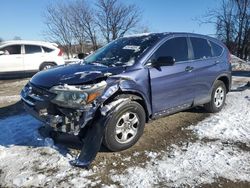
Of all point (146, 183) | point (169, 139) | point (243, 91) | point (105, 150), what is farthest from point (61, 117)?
point (243, 91)

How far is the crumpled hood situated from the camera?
4.10m

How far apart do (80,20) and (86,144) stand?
32537 mm

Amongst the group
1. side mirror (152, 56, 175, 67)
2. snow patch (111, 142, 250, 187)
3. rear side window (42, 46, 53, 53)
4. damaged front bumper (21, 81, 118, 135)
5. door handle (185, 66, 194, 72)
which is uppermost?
rear side window (42, 46, 53, 53)

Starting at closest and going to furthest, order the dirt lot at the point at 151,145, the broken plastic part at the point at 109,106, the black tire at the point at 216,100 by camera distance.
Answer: the dirt lot at the point at 151,145, the broken plastic part at the point at 109,106, the black tire at the point at 216,100

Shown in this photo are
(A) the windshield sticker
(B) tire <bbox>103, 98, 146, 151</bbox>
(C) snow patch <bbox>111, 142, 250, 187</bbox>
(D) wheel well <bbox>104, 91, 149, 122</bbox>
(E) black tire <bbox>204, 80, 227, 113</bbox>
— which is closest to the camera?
(C) snow patch <bbox>111, 142, 250, 187</bbox>

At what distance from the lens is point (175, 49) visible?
5.32 metres

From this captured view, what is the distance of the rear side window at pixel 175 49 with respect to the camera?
503 cm

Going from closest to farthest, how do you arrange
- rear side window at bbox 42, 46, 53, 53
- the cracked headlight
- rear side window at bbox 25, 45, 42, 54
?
1. the cracked headlight
2. rear side window at bbox 25, 45, 42, 54
3. rear side window at bbox 42, 46, 53, 53

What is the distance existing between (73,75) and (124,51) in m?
1.24

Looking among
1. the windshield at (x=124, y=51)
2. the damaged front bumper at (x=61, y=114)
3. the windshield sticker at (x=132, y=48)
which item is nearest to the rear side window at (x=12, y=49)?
the windshield at (x=124, y=51)

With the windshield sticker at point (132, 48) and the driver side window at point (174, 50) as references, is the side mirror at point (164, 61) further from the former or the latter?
the windshield sticker at point (132, 48)

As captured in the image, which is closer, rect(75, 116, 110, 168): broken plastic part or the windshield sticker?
rect(75, 116, 110, 168): broken plastic part

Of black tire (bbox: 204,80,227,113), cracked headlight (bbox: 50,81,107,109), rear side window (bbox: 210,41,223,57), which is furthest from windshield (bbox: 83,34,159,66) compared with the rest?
black tire (bbox: 204,80,227,113)

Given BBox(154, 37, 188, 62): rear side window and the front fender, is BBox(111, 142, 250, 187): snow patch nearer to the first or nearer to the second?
the front fender
